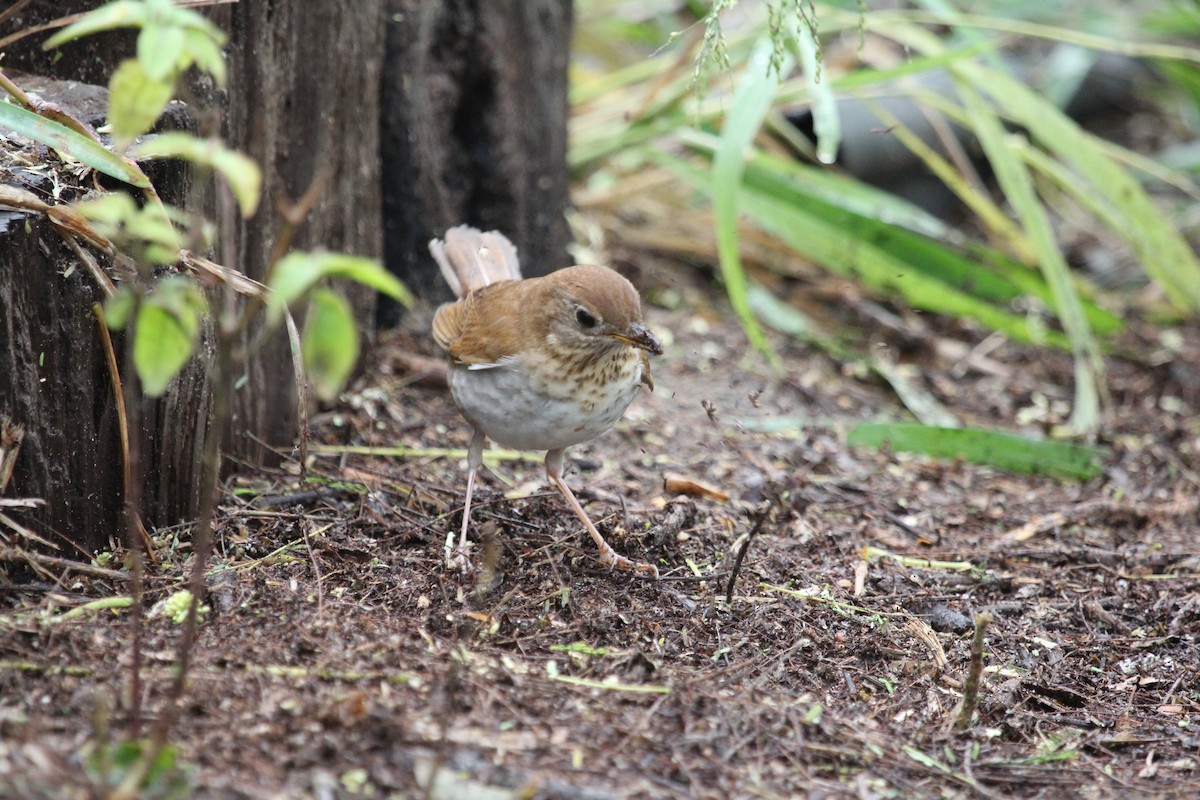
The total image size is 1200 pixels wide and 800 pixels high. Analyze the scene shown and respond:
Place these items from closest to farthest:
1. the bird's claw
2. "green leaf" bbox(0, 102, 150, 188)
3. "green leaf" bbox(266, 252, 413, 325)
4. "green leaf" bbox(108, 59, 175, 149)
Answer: "green leaf" bbox(266, 252, 413, 325), "green leaf" bbox(108, 59, 175, 149), "green leaf" bbox(0, 102, 150, 188), the bird's claw

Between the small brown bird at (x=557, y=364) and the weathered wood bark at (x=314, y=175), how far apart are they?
2.54ft

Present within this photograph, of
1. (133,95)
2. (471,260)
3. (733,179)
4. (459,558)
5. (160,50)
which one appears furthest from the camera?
(733,179)

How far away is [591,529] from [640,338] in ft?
1.99

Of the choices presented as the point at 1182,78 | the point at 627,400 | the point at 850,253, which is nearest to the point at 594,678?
the point at 627,400

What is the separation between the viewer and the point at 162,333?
2232 millimetres

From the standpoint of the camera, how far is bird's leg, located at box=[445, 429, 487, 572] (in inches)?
145

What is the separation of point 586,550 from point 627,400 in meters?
0.51

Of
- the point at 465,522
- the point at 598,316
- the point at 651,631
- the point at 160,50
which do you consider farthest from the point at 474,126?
the point at 160,50

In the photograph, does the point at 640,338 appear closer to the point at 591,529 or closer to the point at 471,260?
the point at 591,529

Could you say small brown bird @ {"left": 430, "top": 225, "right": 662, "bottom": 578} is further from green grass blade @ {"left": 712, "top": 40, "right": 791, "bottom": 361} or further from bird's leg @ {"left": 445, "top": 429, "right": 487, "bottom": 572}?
green grass blade @ {"left": 712, "top": 40, "right": 791, "bottom": 361}

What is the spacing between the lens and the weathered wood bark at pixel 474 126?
5.53 metres

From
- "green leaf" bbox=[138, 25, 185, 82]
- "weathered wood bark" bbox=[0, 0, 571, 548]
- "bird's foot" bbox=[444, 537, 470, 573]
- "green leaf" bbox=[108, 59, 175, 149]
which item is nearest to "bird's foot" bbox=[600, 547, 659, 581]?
"bird's foot" bbox=[444, 537, 470, 573]

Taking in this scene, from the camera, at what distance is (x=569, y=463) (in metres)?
5.12

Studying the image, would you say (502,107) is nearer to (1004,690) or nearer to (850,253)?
(850,253)
